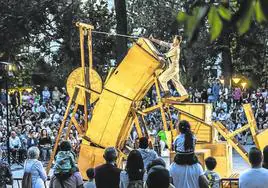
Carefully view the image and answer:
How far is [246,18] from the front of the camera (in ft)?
9.87

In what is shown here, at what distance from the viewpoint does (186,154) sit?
355 inches

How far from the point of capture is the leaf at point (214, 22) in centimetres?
305

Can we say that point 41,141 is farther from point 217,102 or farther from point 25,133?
point 217,102

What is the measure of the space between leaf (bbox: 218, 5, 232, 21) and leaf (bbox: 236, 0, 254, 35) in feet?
0.18

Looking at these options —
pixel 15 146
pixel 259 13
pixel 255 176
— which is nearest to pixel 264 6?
pixel 259 13

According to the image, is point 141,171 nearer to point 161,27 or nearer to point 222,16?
point 222,16

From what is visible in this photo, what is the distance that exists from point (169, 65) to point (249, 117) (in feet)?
7.24

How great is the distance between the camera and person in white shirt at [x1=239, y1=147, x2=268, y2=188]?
672 centimetres

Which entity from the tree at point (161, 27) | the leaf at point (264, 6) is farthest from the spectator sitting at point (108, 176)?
the tree at point (161, 27)

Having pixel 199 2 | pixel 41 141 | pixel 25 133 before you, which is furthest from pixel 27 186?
pixel 25 133

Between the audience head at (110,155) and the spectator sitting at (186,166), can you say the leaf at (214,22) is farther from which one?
the spectator sitting at (186,166)

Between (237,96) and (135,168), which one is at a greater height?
(237,96)

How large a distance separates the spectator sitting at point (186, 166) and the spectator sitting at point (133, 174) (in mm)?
1549

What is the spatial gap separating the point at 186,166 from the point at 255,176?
223cm
